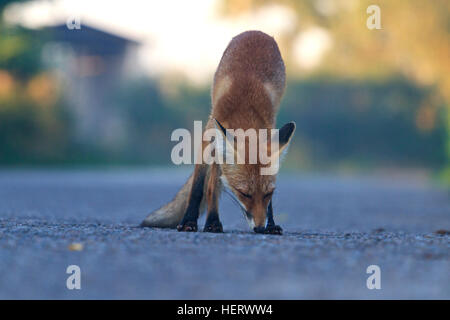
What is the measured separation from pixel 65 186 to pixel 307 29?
2191 centimetres

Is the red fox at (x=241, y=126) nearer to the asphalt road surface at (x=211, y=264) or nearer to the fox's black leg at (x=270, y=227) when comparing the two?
the fox's black leg at (x=270, y=227)

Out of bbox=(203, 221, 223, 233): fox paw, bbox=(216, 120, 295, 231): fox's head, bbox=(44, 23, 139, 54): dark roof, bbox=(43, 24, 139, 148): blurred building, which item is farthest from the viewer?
bbox=(44, 23, 139, 54): dark roof

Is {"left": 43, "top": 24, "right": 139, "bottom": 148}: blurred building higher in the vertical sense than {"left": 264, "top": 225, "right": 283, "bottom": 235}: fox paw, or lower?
higher

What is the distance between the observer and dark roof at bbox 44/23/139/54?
1303 inches

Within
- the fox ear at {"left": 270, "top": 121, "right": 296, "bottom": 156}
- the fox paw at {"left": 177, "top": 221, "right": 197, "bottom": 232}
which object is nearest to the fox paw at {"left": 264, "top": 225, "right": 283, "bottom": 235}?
the fox paw at {"left": 177, "top": 221, "right": 197, "bottom": 232}

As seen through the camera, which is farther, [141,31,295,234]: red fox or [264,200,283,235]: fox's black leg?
[264,200,283,235]: fox's black leg

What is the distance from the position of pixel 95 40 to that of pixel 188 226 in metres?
30.1

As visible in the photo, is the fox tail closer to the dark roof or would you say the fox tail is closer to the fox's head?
the fox's head

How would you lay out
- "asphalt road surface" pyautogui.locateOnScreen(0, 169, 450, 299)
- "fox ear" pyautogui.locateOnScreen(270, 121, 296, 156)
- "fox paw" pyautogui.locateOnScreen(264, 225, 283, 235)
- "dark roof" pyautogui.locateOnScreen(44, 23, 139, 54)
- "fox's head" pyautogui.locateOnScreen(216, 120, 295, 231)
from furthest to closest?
"dark roof" pyautogui.locateOnScreen(44, 23, 139, 54), "fox paw" pyautogui.locateOnScreen(264, 225, 283, 235), "fox ear" pyautogui.locateOnScreen(270, 121, 296, 156), "fox's head" pyautogui.locateOnScreen(216, 120, 295, 231), "asphalt road surface" pyautogui.locateOnScreen(0, 169, 450, 299)

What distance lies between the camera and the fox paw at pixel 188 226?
5906 millimetres

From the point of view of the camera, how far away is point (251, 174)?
542 centimetres

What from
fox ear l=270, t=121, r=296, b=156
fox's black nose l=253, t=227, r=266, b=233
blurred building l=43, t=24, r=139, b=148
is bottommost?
fox's black nose l=253, t=227, r=266, b=233

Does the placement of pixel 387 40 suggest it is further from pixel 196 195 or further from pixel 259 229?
pixel 259 229
